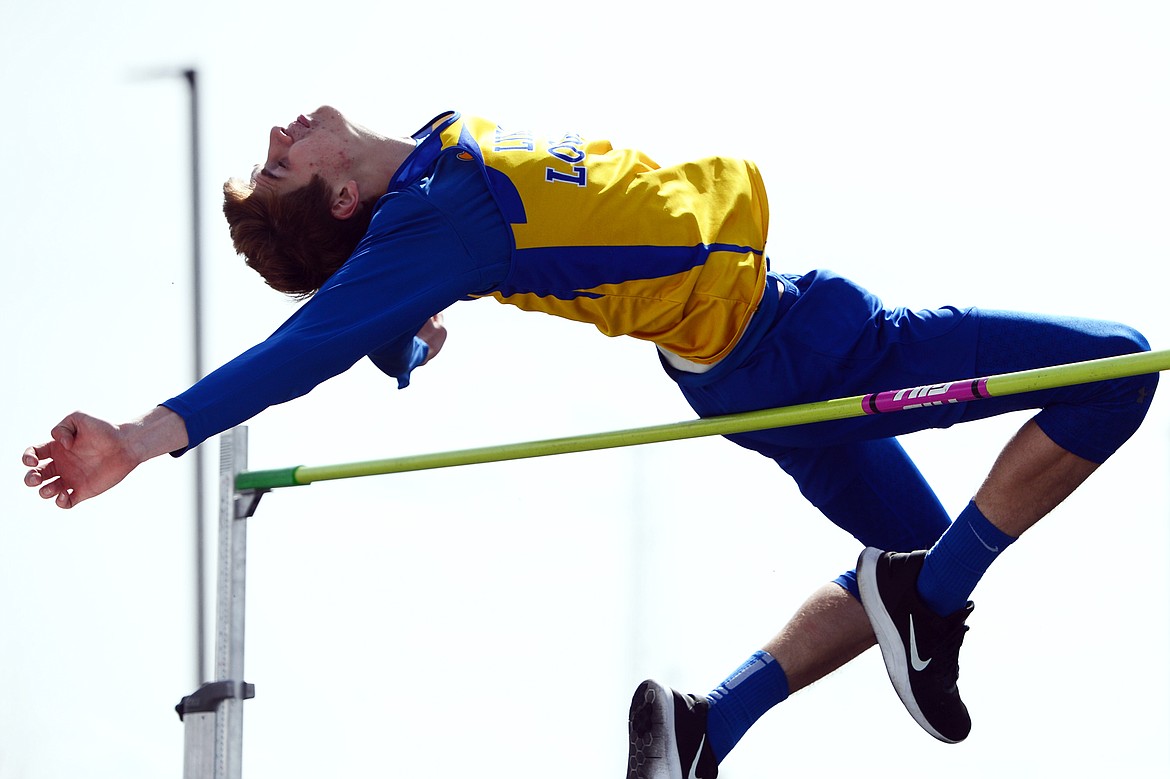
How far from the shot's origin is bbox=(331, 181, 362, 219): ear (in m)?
1.61

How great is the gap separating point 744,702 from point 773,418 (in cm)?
44

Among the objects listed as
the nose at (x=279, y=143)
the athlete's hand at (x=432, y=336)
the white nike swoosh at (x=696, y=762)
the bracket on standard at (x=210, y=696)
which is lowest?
the white nike swoosh at (x=696, y=762)

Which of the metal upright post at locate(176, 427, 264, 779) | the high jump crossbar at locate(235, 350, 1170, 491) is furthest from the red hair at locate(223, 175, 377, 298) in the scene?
the metal upright post at locate(176, 427, 264, 779)

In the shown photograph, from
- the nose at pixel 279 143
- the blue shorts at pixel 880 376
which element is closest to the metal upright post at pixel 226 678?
the nose at pixel 279 143

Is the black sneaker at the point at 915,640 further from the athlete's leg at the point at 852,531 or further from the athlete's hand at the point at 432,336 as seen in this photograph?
the athlete's hand at the point at 432,336

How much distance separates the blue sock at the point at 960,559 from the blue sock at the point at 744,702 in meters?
0.26

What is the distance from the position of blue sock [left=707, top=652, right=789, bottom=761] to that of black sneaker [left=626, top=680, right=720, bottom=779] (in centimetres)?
3

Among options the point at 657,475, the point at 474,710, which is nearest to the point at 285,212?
the point at 657,475

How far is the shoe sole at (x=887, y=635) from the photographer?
153 cm

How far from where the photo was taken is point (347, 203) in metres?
1.61

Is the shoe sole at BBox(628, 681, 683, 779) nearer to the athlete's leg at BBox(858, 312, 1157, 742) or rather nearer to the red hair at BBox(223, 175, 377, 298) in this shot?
the athlete's leg at BBox(858, 312, 1157, 742)

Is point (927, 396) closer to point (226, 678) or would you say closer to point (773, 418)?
point (773, 418)

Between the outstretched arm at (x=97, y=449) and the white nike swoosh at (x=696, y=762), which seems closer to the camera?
the outstretched arm at (x=97, y=449)

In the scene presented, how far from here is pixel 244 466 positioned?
2002 mm
